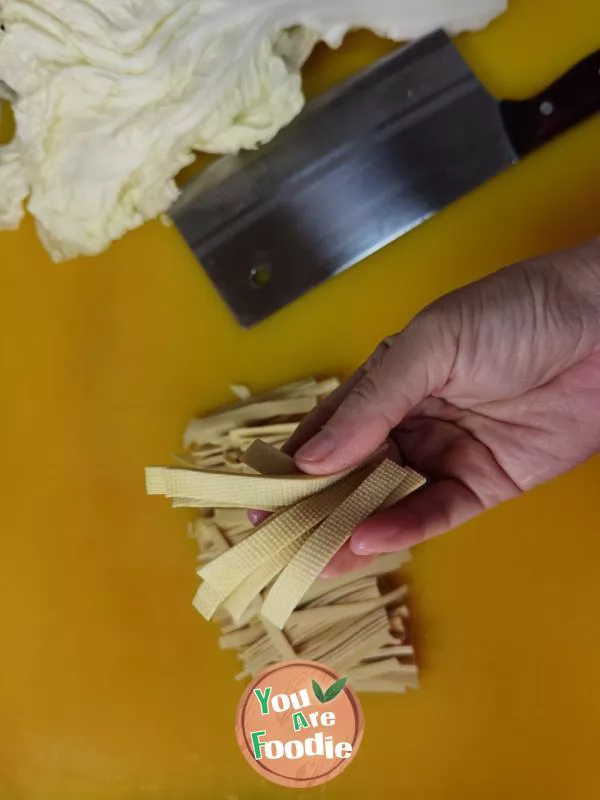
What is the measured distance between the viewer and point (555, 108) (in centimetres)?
134

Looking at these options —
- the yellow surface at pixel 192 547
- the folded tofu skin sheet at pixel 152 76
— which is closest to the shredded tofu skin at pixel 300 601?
the yellow surface at pixel 192 547

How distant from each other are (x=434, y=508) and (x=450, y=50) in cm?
83

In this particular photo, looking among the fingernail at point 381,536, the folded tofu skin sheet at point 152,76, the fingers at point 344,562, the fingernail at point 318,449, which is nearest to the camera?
the fingernail at point 318,449

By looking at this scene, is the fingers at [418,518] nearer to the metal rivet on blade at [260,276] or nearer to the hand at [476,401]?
the hand at [476,401]

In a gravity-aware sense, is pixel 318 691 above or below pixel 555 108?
below

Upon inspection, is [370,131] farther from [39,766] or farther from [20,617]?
[39,766]

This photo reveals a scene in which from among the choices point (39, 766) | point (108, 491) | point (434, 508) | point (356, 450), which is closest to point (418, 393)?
point (356, 450)

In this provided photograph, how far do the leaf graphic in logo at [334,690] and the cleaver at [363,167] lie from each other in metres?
0.65

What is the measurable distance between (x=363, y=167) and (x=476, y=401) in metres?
0.49

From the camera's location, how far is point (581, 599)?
1.31 meters

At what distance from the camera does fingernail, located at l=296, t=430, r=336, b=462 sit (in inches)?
35.4

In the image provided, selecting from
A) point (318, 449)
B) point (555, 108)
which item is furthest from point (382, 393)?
point (555, 108)

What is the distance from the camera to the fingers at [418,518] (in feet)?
3.33

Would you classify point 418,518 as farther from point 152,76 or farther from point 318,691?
point 152,76
